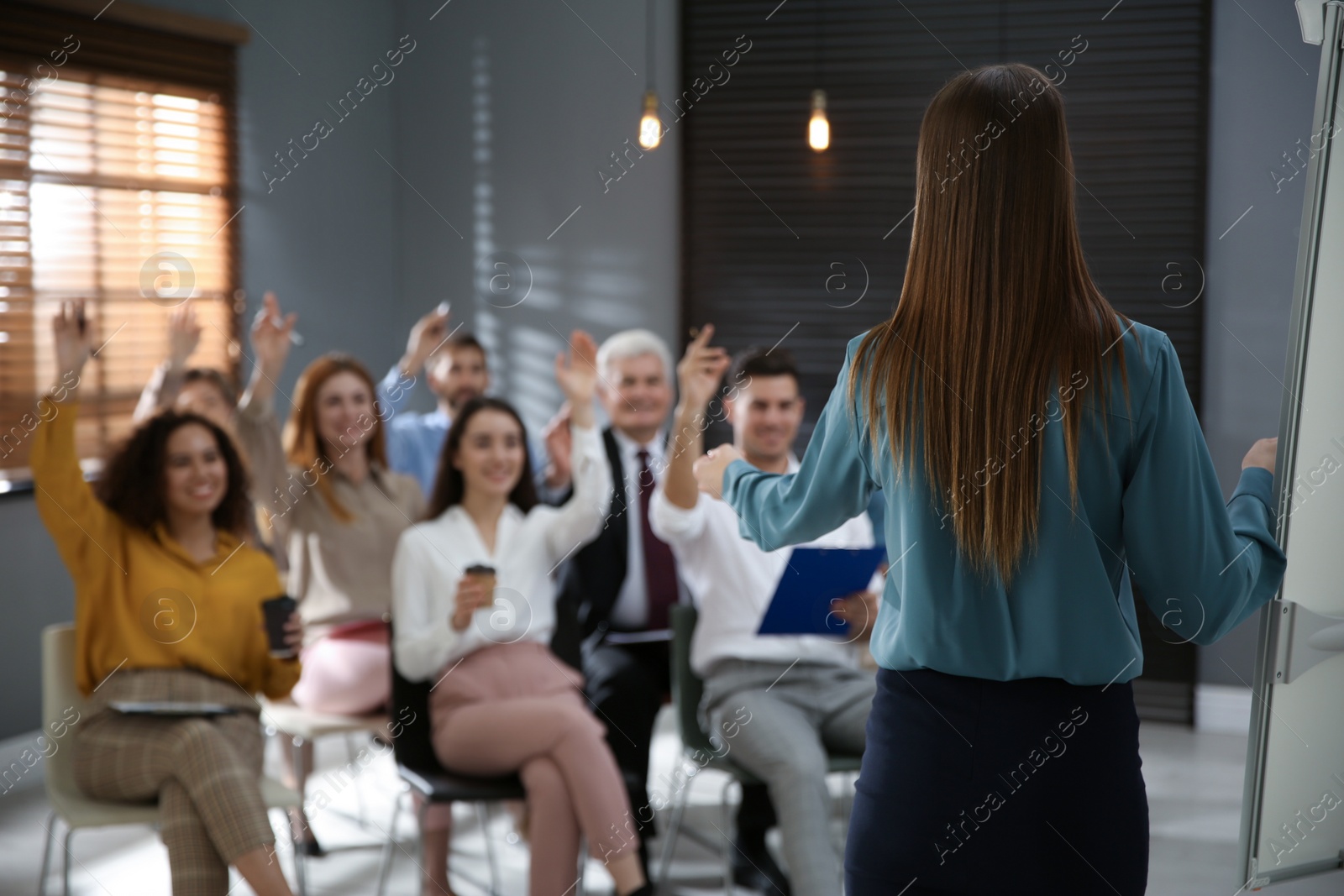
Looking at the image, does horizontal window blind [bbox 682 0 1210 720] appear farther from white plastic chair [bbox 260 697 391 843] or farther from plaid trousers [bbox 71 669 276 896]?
plaid trousers [bbox 71 669 276 896]

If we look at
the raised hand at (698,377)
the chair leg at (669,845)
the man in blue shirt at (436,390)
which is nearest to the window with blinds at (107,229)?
the man in blue shirt at (436,390)

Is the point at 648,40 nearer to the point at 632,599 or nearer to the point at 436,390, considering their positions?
the point at 436,390

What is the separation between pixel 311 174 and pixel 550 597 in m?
2.88

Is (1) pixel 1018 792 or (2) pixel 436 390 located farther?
(2) pixel 436 390

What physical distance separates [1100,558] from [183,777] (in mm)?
1941

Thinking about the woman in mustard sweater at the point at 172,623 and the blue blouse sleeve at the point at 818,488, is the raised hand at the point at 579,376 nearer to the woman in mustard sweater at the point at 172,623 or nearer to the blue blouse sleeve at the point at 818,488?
the woman in mustard sweater at the point at 172,623

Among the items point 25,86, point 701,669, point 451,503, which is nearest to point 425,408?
point 25,86

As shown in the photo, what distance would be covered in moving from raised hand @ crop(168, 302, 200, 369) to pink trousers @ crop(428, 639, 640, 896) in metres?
1.48

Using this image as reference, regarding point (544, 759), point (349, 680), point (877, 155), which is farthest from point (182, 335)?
point (877, 155)

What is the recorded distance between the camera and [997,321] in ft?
3.78

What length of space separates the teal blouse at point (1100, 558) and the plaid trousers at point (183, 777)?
5.38 ft

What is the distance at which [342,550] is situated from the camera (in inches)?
127

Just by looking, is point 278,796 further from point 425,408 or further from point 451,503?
point 425,408

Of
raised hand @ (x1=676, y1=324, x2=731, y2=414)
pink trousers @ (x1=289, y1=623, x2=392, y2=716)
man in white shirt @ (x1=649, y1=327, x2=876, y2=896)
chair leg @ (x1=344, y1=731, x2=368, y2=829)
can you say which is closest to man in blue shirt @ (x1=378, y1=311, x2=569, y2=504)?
chair leg @ (x1=344, y1=731, x2=368, y2=829)
